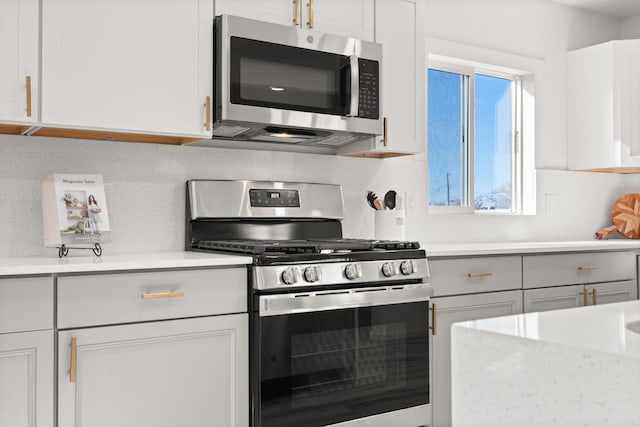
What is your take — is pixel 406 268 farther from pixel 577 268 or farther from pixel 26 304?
pixel 26 304

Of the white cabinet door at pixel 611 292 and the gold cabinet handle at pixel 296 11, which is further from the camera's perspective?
the white cabinet door at pixel 611 292

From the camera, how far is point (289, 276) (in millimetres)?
2227

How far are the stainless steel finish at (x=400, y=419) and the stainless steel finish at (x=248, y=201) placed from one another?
95cm

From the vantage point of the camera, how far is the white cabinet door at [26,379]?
1824mm

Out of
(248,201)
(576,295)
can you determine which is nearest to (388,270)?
(248,201)

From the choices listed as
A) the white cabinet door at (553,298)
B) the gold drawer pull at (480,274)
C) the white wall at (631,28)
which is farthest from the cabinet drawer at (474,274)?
the white wall at (631,28)

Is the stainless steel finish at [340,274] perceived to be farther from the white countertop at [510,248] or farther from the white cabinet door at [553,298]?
the white cabinet door at [553,298]

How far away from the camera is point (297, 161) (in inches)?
120

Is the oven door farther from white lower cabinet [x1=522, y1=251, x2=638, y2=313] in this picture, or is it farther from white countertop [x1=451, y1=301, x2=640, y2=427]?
white countertop [x1=451, y1=301, x2=640, y2=427]

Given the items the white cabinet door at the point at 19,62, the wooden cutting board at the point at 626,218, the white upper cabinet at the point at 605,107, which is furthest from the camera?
the wooden cutting board at the point at 626,218

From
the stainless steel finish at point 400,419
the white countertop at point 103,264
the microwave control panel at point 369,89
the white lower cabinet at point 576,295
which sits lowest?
the stainless steel finish at point 400,419

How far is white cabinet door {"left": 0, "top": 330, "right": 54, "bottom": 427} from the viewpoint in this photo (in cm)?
182

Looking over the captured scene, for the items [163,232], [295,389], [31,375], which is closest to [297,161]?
[163,232]

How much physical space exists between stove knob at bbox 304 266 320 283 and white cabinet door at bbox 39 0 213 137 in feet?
2.15
